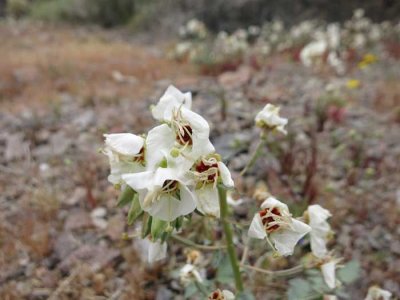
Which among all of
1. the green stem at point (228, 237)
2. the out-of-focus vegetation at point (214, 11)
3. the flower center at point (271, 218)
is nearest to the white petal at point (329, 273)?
the green stem at point (228, 237)

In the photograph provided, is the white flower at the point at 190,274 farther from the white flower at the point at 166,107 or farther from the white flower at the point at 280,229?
the white flower at the point at 166,107

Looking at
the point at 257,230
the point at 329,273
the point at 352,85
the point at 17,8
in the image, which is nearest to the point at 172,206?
the point at 257,230

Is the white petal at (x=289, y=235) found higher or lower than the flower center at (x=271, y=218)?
lower

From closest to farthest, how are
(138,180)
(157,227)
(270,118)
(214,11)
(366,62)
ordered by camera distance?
1. (138,180)
2. (157,227)
3. (270,118)
4. (366,62)
5. (214,11)

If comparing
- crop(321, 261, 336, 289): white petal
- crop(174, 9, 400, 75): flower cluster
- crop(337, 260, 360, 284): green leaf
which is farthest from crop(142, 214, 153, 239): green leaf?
crop(174, 9, 400, 75): flower cluster

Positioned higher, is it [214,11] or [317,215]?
[214,11]

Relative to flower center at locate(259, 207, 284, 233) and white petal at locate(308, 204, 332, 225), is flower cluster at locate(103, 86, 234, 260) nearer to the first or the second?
flower center at locate(259, 207, 284, 233)

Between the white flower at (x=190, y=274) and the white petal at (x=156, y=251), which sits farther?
the white flower at (x=190, y=274)

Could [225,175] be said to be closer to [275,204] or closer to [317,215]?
[275,204]
